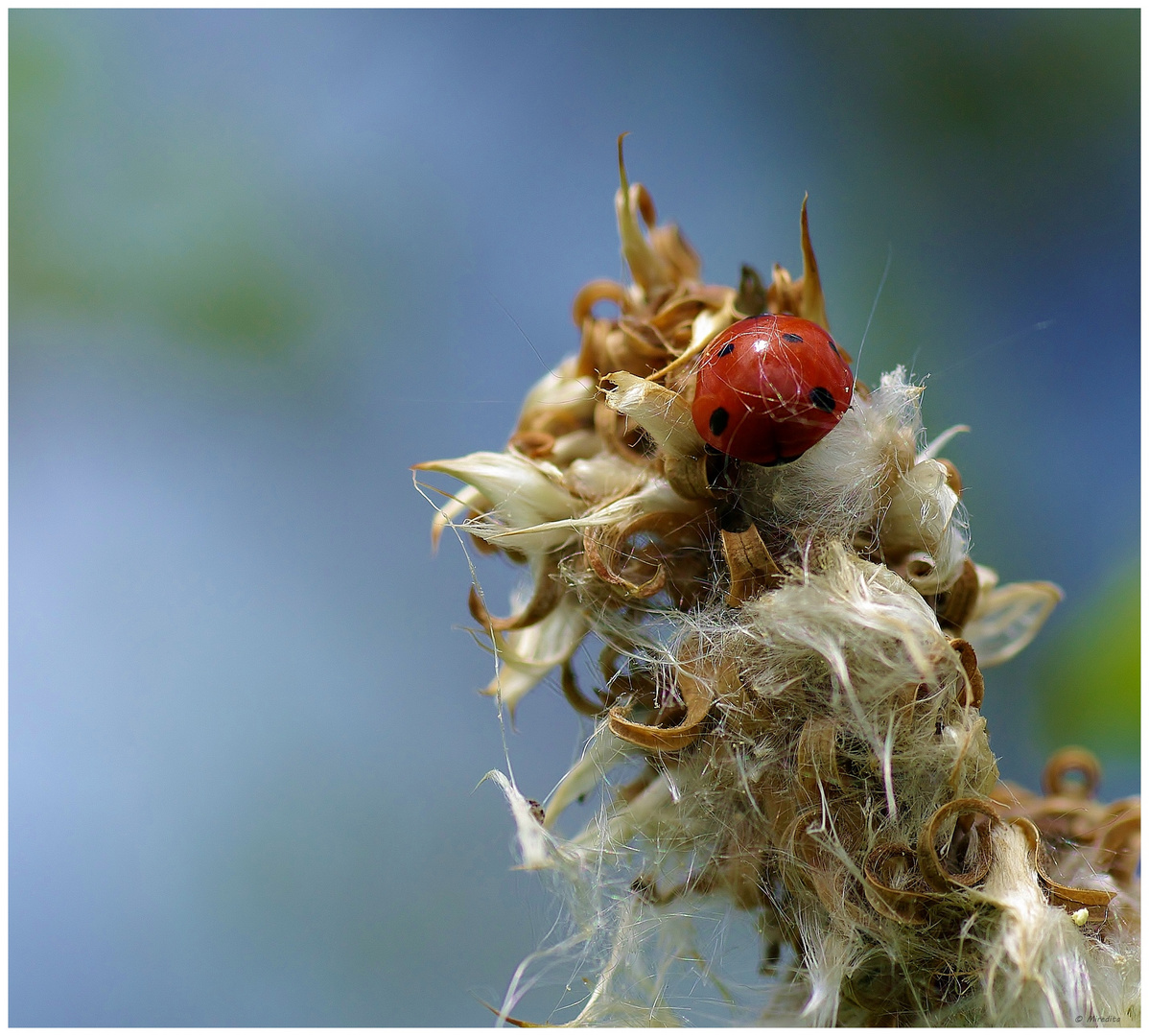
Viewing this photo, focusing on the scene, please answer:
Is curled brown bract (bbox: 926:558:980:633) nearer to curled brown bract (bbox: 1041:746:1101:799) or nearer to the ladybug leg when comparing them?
the ladybug leg

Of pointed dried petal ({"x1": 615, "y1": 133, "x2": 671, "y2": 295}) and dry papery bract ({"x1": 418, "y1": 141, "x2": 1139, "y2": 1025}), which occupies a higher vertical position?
pointed dried petal ({"x1": 615, "y1": 133, "x2": 671, "y2": 295})

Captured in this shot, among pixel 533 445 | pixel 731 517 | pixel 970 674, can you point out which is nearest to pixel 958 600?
pixel 970 674

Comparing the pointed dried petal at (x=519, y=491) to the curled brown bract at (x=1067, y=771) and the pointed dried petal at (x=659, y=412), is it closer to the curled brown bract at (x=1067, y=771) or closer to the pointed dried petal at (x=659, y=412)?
the pointed dried petal at (x=659, y=412)

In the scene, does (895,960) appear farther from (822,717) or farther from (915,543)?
(915,543)

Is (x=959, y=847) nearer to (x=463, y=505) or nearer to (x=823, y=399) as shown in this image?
(x=823, y=399)

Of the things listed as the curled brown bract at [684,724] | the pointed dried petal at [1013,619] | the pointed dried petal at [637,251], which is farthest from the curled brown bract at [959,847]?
the pointed dried petal at [637,251]

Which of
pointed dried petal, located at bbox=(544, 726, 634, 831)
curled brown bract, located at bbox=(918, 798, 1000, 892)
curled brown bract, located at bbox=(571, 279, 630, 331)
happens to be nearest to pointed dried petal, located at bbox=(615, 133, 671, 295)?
curled brown bract, located at bbox=(571, 279, 630, 331)

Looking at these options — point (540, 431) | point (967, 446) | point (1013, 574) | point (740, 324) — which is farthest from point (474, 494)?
point (967, 446)
